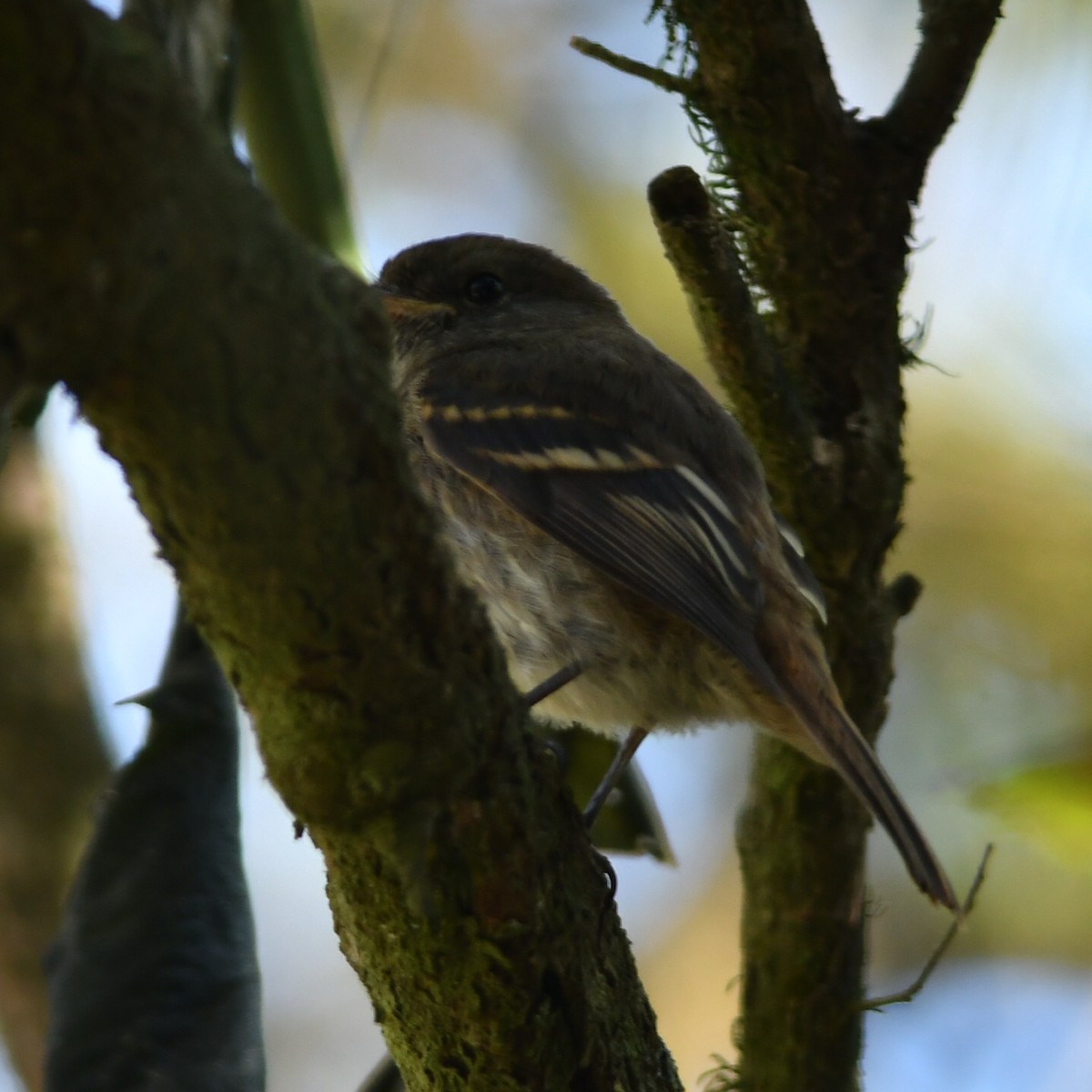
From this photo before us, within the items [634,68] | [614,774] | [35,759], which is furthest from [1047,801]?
[35,759]

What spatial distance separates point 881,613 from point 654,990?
170 inches

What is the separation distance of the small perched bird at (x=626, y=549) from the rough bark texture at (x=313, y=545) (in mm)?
856

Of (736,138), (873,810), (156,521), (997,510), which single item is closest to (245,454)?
(156,521)

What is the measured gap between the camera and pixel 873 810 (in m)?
2.47

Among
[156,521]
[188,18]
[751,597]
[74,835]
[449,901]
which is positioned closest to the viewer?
[156,521]

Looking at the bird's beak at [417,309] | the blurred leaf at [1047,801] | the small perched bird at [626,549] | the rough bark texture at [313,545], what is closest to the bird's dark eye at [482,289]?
the bird's beak at [417,309]

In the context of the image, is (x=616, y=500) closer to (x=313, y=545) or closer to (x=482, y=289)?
(x=482, y=289)

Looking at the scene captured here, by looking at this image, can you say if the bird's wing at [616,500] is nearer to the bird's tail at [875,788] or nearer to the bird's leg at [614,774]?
the bird's tail at [875,788]

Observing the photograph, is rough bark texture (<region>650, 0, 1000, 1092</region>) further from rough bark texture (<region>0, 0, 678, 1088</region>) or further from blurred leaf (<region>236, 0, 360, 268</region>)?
rough bark texture (<region>0, 0, 678, 1088</region>)

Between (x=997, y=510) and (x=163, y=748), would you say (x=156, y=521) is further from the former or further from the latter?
(x=997, y=510)

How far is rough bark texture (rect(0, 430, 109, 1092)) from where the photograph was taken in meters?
3.78

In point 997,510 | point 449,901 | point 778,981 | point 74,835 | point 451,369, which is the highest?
point 997,510

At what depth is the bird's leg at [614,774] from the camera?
2.82m

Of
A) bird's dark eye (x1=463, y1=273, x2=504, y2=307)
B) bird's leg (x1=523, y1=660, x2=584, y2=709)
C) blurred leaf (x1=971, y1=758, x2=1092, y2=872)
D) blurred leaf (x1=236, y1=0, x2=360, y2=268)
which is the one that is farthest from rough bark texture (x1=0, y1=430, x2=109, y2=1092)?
blurred leaf (x1=971, y1=758, x2=1092, y2=872)
